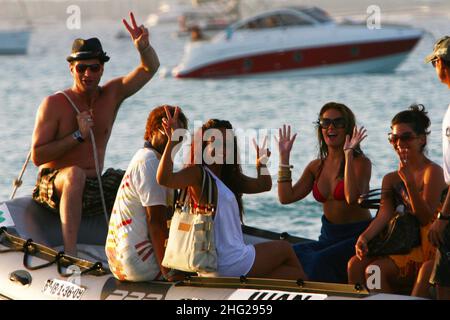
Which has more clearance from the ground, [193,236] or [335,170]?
[335,170]

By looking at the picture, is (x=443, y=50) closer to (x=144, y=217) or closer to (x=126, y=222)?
(x=144, y=217)

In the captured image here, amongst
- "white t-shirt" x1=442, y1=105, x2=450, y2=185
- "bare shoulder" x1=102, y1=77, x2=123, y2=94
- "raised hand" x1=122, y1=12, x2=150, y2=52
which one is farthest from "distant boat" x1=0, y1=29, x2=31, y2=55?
"white t-shirt" x1=442, y1=105, x2=450, y2=185

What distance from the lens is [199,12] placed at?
170 ft

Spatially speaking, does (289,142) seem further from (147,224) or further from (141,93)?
(141,93)

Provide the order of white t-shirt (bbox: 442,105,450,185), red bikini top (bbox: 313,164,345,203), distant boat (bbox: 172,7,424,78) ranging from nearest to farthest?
white t-shirt (bbox: 442,105,450,185) → red bikini top (bbox: 313,164,345,203) → distant boat (bbox: 172,7,424,78)

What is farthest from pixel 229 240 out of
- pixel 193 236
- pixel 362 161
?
pixel 362 161

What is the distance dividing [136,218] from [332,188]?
1138mm

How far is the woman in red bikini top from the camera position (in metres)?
6.48

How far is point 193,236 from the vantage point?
19.9 ft

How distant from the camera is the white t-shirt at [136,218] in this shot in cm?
632

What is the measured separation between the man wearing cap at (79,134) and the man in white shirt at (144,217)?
90 centimetres

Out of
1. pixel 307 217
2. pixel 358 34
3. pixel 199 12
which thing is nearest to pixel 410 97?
pixel 358 34

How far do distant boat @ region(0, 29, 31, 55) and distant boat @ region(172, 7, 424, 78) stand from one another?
20330 mm

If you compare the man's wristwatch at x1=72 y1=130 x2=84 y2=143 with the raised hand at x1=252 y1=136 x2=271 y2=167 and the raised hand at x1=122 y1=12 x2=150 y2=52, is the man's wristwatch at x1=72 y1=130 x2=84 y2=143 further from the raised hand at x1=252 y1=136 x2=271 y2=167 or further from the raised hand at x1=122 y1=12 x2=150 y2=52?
the raised hand at x1=252 y1=136 x2=271 y2=167
